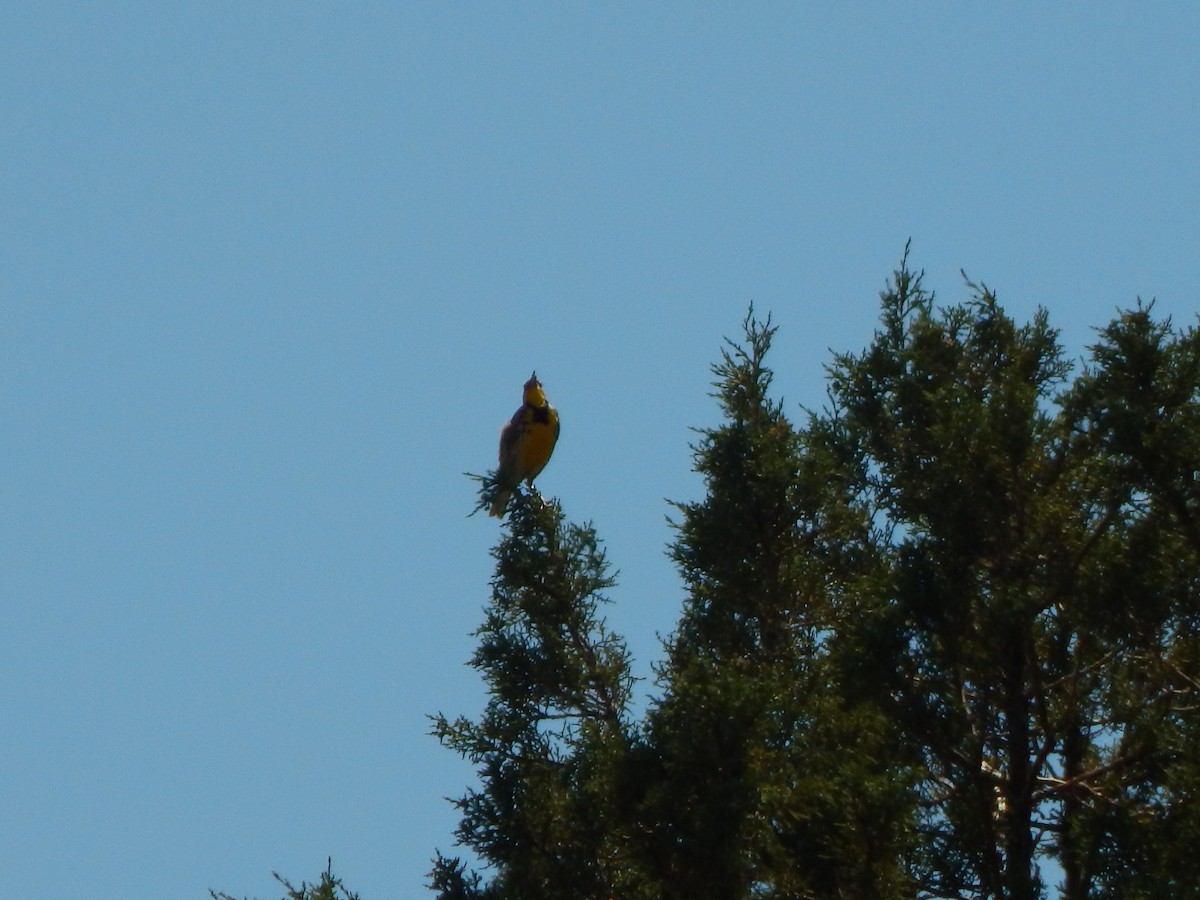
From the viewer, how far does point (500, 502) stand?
46.2 ft

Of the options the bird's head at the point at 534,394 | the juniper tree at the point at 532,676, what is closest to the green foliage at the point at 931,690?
the juniper tree at the point at 532,676

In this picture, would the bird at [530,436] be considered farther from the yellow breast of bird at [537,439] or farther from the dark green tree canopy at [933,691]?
the dark green tree canopy at [933,691]

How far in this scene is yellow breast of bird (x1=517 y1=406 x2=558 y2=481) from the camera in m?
16.8

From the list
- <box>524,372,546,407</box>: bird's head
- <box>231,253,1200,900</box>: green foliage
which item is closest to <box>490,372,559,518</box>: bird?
<box>524,372,546,407</box>: bird's head

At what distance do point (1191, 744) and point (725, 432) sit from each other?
13.5 ft

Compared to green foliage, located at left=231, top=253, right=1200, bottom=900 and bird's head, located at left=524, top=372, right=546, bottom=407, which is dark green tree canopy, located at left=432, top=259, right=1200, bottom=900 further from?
bird's head, located at left=524, top=372, right=546, bottom=407

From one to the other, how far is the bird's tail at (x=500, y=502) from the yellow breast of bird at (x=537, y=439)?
6.92ft

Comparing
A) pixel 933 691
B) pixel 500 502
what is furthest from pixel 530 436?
pixel 933 691

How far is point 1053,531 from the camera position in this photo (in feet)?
38.8

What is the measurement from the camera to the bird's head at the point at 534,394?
17.7 metres

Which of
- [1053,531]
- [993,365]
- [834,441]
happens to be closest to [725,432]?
[834,441]

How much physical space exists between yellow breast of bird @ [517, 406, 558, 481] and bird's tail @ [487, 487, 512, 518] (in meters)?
2.11

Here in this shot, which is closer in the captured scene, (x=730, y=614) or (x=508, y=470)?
(x=730, y=614)

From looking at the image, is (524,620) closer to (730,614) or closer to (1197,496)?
(730,614)
